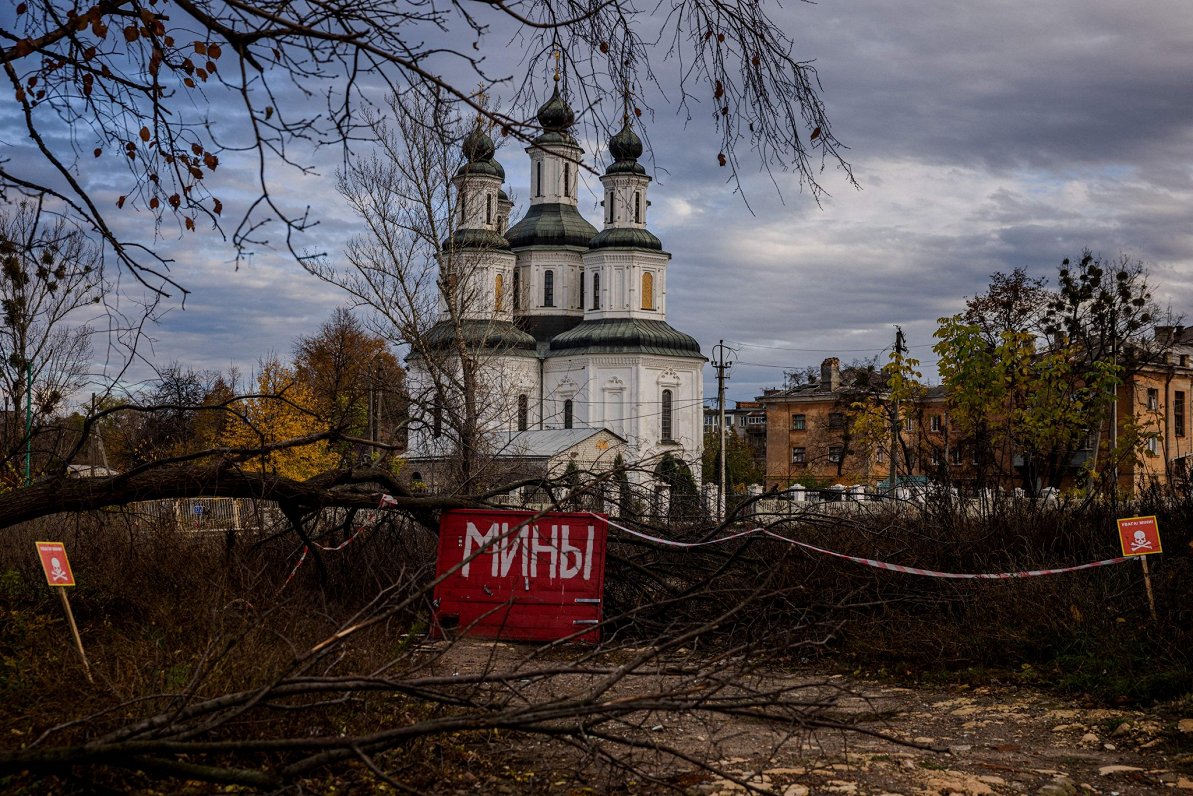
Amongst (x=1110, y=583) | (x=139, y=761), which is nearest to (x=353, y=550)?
(x=1110, y=583)

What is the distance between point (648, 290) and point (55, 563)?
212 ft

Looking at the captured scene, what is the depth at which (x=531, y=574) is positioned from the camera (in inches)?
433

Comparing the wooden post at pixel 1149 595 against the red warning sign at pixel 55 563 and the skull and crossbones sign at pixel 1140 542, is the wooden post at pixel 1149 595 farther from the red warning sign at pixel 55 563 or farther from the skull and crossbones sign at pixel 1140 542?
the red warning sign at pixel 55 563

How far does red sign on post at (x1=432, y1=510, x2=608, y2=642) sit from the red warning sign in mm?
3335

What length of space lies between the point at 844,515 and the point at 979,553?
5.18 feet

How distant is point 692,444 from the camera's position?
2719 inches

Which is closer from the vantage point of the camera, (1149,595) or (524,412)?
(1149,595)

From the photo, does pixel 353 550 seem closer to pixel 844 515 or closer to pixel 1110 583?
pixel 844 515

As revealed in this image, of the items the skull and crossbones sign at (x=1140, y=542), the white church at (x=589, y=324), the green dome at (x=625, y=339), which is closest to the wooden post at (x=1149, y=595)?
the skull and crossbones sign at (x=1140, y=542)

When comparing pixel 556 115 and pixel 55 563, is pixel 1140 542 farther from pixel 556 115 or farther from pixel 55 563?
pixel 55 563

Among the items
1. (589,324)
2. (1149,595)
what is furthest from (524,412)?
(1149,595)

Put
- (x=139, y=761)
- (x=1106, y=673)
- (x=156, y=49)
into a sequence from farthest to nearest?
(x=1106, y=673), (x=156, y=49), (x=139, y=761)

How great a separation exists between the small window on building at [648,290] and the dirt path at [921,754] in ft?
210

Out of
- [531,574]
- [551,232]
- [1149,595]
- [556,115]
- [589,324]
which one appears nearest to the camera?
[556,115]
